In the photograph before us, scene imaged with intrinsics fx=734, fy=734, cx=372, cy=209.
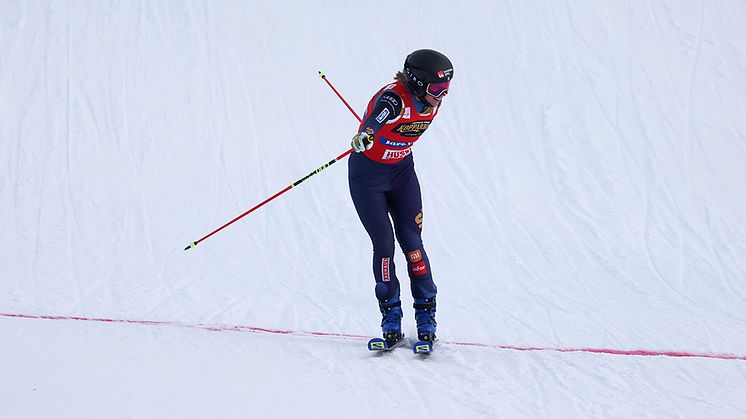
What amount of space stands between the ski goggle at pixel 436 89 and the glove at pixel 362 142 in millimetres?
380

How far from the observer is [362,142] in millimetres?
3559

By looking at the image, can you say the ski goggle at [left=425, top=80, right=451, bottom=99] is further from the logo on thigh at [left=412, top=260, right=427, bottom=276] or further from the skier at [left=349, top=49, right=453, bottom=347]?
the logo on thigh at [left=412, top=260, right=427, bottom=276]

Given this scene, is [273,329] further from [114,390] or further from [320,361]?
[114,390]

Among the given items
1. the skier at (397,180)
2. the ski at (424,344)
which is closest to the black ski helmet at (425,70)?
the skier at (397,180)

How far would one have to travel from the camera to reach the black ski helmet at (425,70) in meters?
3.61

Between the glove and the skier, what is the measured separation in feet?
0.14

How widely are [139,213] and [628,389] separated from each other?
476cm

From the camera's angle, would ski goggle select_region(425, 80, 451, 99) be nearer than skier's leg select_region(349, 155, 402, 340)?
Yes

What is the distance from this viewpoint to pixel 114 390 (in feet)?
10.3

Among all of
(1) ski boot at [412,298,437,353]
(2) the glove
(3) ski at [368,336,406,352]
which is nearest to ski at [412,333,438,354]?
(1) ski boot at [412,298,437,353]

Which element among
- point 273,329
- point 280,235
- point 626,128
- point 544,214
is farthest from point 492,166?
point 273,329

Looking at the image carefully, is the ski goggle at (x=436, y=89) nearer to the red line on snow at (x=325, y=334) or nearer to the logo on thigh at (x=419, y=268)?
the logo on thigh at (x=419, y=268)

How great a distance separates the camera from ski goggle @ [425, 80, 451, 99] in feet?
11.9

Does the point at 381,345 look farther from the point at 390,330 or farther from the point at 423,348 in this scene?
the point at 423,348
